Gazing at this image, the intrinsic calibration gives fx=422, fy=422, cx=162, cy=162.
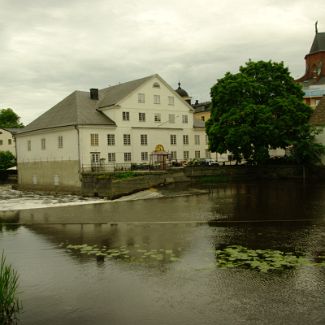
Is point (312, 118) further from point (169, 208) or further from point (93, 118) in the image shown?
point (169, 208)

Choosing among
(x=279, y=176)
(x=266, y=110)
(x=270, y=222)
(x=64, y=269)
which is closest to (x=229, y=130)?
(x=266, y=110)

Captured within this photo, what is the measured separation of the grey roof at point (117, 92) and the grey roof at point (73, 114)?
1507 millimetres

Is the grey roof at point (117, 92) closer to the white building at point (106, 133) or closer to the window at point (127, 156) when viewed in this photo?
the white building at point (106, 133)

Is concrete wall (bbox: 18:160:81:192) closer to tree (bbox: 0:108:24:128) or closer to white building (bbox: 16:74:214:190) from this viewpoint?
white building (bbox: 16:74:214:190)

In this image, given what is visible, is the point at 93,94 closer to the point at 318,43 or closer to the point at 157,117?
the point at 157,117

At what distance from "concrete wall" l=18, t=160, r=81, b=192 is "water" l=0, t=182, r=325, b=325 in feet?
62.3

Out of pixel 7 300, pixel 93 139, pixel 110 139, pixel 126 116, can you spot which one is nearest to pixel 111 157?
pixel 110 139

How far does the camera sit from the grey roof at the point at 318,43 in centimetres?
9169

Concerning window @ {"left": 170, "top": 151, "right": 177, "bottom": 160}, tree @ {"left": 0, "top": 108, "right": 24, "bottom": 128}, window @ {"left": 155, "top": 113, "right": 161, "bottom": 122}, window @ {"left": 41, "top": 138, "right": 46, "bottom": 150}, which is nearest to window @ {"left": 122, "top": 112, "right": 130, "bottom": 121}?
window @ {"left": 155, "top": 113, "right": 161, "bottom": 122}

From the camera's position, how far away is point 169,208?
109ft

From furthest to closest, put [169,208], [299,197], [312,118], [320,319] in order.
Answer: [312,118]
[299,197]
[169,208]
[320,319]

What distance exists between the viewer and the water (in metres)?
11.4

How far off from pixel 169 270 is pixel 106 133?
1555 inches

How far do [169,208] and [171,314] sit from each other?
2180 centimetres
